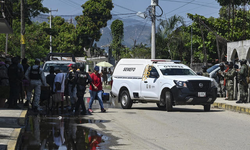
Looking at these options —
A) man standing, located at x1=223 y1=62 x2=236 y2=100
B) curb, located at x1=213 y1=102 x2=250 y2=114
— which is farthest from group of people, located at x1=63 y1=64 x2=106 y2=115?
man standing, located at x1=223 y1=62 x2=236 y2=100

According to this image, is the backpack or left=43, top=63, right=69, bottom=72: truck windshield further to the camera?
left=43, top=63, right=69, bottom=72: truck windshield

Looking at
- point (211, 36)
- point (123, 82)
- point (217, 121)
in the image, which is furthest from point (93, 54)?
point (217, 121)

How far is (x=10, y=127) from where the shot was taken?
1068cm

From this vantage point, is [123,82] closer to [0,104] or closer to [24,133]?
[0,104]

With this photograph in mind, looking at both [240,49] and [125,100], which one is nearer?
[125,100]

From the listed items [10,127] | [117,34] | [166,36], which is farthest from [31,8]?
[117,34]

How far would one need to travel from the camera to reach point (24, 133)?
34.3ft

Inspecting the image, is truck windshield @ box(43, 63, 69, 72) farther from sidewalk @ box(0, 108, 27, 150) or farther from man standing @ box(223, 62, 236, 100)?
man standing @ box(223, 62, 236, 100)

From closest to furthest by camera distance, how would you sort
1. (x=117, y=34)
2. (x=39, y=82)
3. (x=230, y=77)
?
(x=39, y=82) < (x=230, y=77) < (x=117, y=34)

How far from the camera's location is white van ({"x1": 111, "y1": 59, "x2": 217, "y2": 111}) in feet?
54.5

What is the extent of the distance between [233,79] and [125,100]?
563 cm

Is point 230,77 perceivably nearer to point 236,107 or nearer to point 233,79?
point 233,79

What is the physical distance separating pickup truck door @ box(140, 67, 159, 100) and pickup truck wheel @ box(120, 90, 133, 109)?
2.20ft

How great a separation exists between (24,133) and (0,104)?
5769 millimetres
